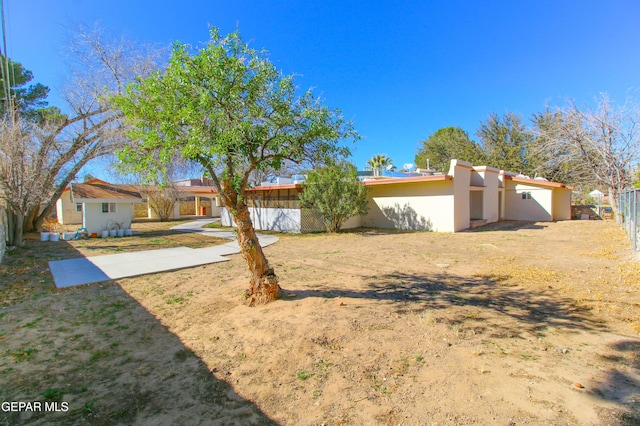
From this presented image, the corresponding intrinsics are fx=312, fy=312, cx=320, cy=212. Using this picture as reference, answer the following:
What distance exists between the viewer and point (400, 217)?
17.9 m

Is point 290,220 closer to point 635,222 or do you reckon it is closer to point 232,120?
point 232,120

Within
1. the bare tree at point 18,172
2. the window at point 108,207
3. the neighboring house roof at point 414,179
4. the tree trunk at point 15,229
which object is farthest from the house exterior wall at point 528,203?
the tree trunk at point 15,229

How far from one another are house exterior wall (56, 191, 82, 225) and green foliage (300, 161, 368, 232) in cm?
1872

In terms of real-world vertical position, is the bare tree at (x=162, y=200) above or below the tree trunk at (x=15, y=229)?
above

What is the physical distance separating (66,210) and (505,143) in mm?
37416

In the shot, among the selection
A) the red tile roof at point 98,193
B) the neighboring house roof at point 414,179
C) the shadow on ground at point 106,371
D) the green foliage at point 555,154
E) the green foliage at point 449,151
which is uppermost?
the green foliage at point 449,151

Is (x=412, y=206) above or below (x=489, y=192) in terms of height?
below

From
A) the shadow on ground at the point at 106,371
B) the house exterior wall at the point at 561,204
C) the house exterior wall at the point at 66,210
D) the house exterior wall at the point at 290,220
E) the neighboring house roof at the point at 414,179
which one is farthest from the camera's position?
the house exterior wall at the point at 66,210

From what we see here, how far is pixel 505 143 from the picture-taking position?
97.5 ft

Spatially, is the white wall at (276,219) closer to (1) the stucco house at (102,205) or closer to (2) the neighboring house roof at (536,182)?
(1) the stucco house at (102,205)

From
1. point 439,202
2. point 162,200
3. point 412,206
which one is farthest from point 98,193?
point 439,202

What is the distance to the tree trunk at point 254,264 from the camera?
5.19 meters

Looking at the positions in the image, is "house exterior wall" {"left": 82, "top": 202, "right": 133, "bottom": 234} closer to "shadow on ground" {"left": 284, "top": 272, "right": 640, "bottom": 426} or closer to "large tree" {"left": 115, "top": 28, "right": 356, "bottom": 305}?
"large tree" {"left": 115, "top": 28, "right": 356, "bottom": 305}

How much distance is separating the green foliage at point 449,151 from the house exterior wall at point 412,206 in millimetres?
16837
